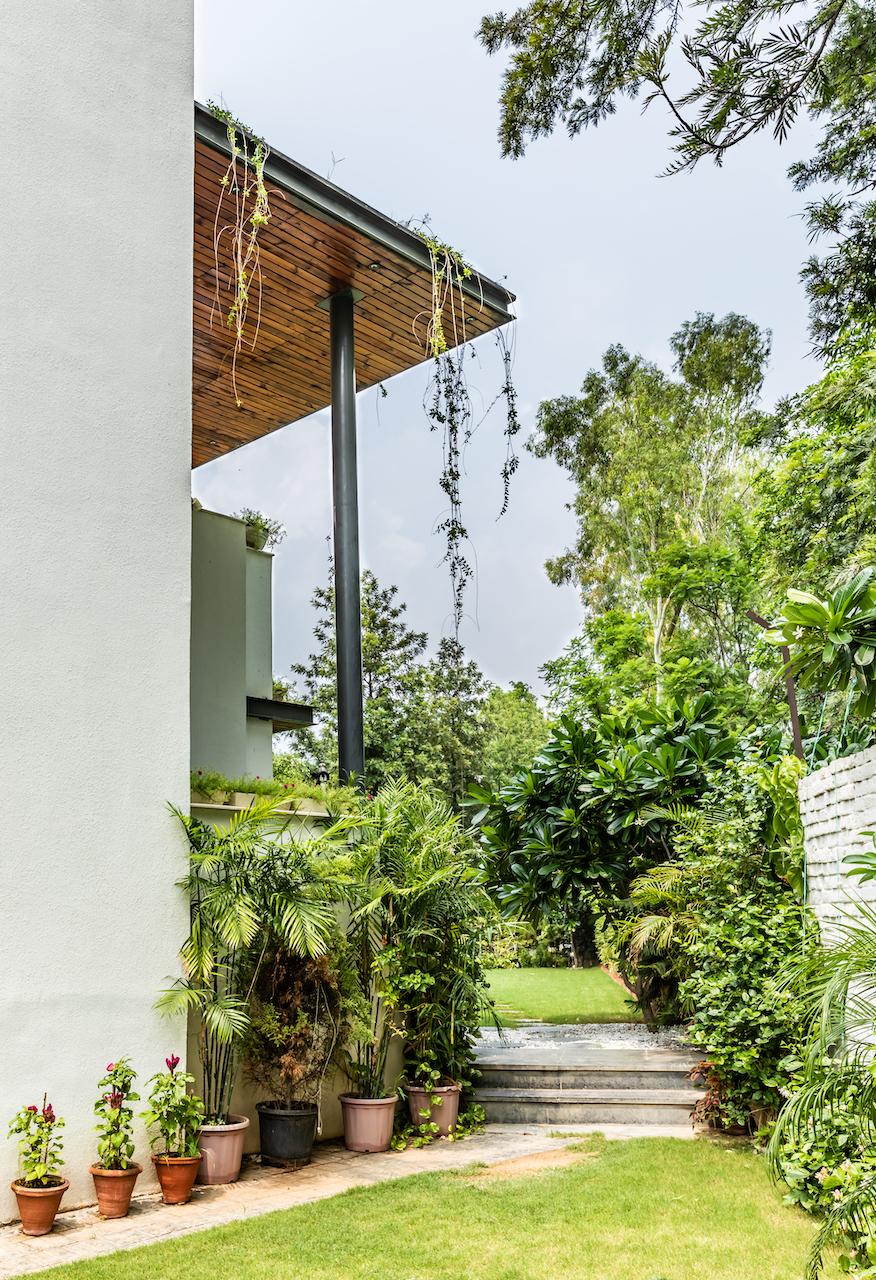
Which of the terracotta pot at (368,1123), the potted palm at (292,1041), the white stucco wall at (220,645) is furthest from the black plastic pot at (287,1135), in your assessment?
the white stucco wall at (220,645)

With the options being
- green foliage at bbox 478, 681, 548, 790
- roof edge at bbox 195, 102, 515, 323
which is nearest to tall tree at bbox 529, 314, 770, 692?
green foliage at bbox 478, 681, 548, 790

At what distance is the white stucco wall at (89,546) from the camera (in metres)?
5.15

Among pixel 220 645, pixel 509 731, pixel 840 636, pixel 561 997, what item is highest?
pixel 509 731

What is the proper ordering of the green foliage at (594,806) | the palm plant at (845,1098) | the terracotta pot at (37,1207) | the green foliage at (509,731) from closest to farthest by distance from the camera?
the palm plant at (845,1098) < the terracotta pot at (37,1207) < the green foliage at (594,806) < the green foliage at (509,731)

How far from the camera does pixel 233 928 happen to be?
5.61 meters

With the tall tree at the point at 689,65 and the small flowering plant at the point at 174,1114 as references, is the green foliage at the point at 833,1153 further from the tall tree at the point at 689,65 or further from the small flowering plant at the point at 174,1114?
the tall tree at the point at 689,65

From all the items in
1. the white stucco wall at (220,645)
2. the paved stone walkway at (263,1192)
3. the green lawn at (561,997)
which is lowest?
the green lawn at (561,997)

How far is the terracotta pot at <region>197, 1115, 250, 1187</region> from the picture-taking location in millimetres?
5586

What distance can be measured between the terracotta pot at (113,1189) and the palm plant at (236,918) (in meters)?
0.77

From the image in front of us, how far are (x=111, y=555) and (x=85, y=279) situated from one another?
1609mm

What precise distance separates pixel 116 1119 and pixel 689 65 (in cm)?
527

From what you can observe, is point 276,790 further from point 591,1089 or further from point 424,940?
point 591,1089

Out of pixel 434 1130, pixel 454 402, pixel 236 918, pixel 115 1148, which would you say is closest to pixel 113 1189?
pixel 115 1148

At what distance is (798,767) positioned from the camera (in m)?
6.31
